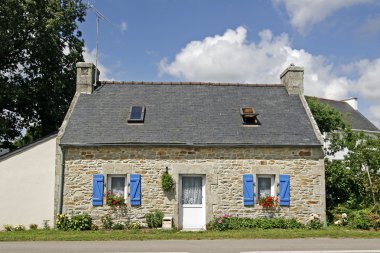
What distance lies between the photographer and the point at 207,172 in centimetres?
1391

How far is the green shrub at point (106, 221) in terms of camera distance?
13539 mm

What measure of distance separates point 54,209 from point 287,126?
30.0 ft

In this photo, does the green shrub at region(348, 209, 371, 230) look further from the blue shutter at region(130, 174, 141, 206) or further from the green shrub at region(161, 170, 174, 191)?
the blue shutter at region(130, 174, 141, 206)

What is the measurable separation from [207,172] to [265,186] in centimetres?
226

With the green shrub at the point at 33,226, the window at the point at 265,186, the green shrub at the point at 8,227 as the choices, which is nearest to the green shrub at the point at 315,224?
the window at the point at 265,186

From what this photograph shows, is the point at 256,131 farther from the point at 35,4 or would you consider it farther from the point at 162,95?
the point at 35,4

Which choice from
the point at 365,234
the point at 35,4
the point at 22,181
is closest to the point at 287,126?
the point at 365,234

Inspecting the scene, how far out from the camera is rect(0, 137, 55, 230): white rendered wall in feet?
46.1

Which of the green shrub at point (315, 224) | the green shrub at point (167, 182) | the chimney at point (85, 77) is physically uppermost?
the chimney at point (85, 77)

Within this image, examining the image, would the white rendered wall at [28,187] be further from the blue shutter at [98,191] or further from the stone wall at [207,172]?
the blue shutter at [98,191]

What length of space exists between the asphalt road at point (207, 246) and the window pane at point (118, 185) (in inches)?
144

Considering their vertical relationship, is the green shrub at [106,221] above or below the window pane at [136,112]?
below

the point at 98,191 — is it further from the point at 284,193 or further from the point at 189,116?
the point at 284,193

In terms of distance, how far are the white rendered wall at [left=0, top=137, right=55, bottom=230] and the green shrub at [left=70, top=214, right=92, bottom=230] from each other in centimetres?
118
